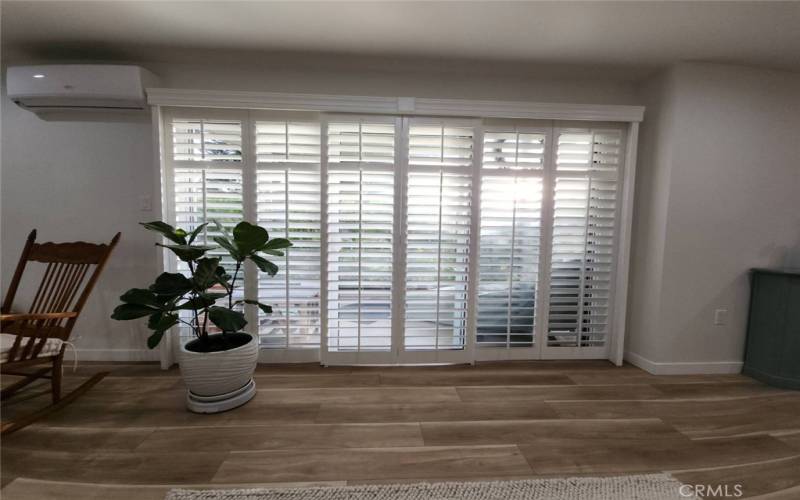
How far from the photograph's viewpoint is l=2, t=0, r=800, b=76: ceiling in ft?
5.44

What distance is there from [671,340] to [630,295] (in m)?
0.39

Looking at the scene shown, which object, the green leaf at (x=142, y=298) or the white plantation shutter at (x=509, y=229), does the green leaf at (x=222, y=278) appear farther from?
the white plantation shutter at (x=509, y=229)

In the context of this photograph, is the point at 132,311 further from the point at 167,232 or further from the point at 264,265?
the point at 264,265

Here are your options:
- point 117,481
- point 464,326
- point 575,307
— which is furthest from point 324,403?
point 575,307

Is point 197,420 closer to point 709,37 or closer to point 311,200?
point 311,200

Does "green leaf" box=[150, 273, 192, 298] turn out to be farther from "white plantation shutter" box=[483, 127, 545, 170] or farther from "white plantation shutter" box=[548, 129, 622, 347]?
"white plantation shutter" box=[548, 129, 622, 347]

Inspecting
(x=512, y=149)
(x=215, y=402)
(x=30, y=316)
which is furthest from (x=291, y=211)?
(x=512, y=149)

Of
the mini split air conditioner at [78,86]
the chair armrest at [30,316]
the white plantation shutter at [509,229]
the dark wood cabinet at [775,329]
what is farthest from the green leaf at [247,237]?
the dark wood cabinet at [775,329]

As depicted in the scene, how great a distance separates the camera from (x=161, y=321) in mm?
1620

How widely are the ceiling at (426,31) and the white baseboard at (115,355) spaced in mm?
2140

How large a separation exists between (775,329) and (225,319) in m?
3.56

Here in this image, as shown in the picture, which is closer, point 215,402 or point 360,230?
point 215,402

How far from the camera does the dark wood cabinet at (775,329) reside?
2064 millimetres

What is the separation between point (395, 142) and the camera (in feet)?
7.35
